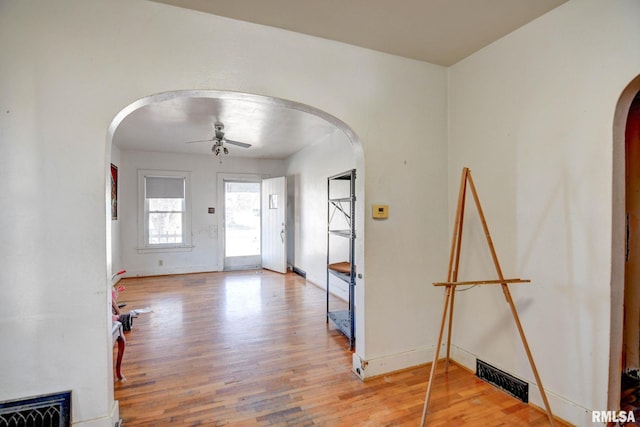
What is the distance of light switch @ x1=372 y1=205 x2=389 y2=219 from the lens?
2.46 m

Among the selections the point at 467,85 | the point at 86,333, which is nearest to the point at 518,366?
the point at 467,85

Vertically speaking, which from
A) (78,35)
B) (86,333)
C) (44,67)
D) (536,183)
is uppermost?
(78,35)

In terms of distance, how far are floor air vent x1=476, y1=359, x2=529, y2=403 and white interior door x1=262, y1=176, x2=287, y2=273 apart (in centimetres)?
458

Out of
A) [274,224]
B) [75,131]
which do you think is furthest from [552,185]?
[274,224]

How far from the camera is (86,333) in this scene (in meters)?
1.72

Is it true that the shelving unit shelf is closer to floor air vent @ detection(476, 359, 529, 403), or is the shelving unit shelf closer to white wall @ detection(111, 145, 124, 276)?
floor air vent @ detection(476, 359, 529, 403)

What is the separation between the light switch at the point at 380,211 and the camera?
8.05 feet

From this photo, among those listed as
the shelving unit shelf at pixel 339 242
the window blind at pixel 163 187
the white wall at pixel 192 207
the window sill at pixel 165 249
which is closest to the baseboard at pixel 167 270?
the white wall at pixel 192 207

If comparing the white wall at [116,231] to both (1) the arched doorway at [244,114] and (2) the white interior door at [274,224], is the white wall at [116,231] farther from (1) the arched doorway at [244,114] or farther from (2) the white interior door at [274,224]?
(2) the white interior door at [274,224]

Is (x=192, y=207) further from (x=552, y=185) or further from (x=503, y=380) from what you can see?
(x=552, y=185)

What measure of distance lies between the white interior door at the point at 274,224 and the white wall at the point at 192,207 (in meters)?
0.64

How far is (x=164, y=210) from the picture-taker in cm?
648

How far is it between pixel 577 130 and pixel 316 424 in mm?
2443

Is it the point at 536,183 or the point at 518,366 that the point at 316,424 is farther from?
the point at 536,183
